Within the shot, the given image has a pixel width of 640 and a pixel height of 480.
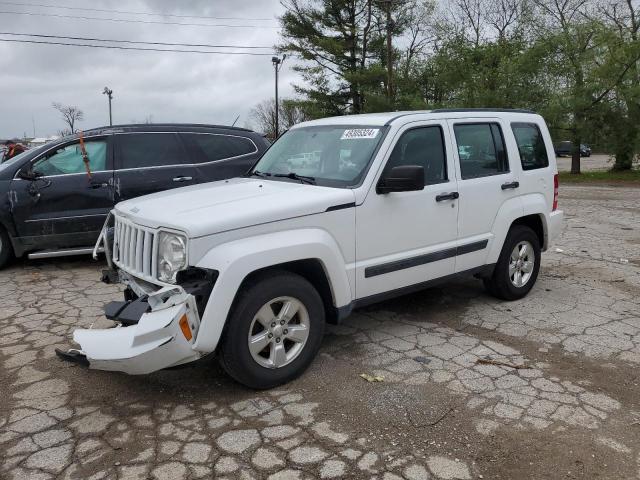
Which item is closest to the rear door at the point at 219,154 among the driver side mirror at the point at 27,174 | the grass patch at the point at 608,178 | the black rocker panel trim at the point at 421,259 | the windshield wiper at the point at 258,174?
the driver side mirror at the point at 27,174

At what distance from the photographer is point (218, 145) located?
7824 millimetres

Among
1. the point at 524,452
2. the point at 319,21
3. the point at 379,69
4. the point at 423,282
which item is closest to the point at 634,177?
the point at 379,69

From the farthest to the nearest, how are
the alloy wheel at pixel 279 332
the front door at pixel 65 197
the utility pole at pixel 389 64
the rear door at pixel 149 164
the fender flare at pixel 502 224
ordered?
the utility pole at pixel 389 64
the rear door at pixel 149 164
the front door at pixel 65 197
the fender flare at pixel 502 224
the alloy wheel at pixel 279 332

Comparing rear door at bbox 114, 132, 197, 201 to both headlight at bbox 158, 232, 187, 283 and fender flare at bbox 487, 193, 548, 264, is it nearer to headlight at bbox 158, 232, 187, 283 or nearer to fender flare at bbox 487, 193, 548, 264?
headlight at bbox 158, 232, 187, 283

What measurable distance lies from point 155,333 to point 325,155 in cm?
209

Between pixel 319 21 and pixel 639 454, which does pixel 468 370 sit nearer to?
pixel 639 454

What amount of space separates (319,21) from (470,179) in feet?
96.6

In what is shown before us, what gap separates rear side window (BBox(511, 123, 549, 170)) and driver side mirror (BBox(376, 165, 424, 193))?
2.02 meters

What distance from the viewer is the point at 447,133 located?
4809 millimetres

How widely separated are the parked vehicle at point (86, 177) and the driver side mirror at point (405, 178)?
4.05 metres

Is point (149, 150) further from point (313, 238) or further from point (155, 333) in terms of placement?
point (155, 333)

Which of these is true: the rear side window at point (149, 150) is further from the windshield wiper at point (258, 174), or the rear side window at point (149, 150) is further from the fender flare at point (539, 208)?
the fender flare at point (539, 208)

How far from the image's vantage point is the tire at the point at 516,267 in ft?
17.9

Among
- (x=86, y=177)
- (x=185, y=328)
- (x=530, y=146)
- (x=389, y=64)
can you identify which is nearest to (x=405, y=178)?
(x=185, y=328)
